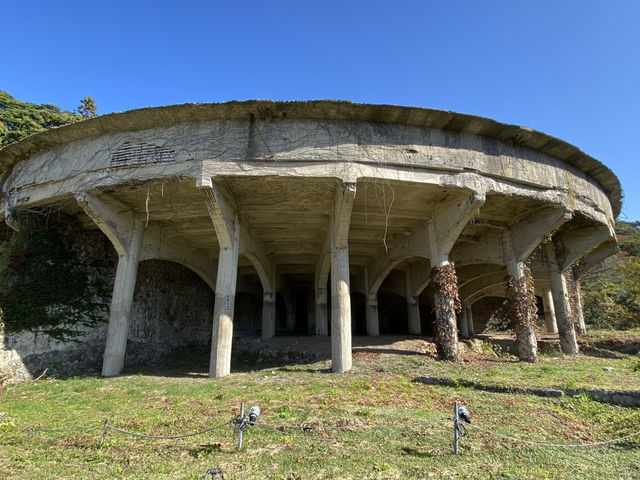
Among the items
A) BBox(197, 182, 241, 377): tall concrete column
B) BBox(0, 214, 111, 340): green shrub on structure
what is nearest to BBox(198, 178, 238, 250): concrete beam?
BBox(197, 182, 241, 377): tall concrete column

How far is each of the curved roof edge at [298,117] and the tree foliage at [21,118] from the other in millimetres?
7126

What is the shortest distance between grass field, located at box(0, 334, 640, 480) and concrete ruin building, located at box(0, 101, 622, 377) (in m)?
2.22

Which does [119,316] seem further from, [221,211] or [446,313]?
[446,313]

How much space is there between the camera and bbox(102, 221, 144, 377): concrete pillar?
976cm

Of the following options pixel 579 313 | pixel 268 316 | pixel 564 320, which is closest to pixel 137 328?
pixel 268 316

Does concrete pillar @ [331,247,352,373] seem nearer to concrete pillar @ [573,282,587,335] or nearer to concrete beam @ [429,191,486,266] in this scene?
concrete beam @ [429,191,486,266]

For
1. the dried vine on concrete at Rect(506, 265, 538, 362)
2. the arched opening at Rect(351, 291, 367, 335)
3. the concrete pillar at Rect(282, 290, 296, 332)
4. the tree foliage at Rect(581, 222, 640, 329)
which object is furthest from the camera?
the arched opening at Rect(351, 291, 367, 335)

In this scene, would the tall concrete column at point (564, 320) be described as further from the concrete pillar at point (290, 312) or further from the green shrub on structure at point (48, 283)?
the green shrub on structure at point (48, 283)

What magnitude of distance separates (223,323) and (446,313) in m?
6.53

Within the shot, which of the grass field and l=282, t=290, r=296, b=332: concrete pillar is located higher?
l=282, t=290, r=296, b=332: concrete pillar

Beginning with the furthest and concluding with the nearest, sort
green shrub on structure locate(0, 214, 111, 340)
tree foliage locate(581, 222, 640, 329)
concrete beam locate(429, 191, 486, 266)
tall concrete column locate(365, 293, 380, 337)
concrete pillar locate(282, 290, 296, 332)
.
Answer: concrete pillar locate(282, 290, 296, 332) < tree foliage locate(581, 222, 640, 329) < tall concrete column locate(365, 293, 380, 337) < green shrub on structure locate(0, 214, 111, 340) < concrete beam locate(429, 191, 486, 266)

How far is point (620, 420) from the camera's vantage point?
15.5ft

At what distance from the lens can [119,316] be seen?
10.0m

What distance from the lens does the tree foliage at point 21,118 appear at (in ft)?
50.4
